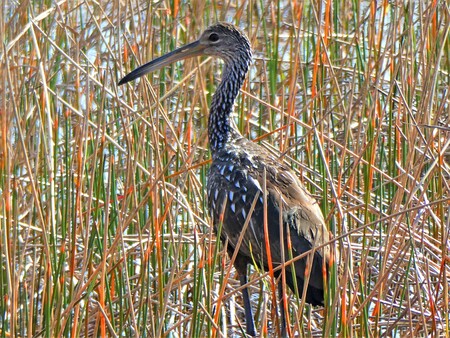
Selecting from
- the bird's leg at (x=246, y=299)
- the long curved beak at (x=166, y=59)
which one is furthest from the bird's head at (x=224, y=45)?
the bird's leg at (x=246, y=299)

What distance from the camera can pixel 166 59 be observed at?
4.54 metres

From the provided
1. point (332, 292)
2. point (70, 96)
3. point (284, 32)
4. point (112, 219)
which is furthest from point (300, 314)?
point (284, 32)

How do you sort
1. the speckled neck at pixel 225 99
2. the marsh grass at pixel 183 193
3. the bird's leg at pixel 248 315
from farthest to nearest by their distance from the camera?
the speckled neck at pixel 225 99, the bird's leg at pixel 248 315, the marsh grass at pixel 183 193

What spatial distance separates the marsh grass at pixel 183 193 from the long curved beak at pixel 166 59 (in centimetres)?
7

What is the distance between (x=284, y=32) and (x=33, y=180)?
468 cm

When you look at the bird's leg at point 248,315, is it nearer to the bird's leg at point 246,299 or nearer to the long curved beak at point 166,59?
the bird's leg at point 246,299

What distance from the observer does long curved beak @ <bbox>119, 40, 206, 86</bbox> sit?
4215 millimetres

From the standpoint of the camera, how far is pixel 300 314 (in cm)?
295

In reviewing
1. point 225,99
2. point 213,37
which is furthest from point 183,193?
point 213,37

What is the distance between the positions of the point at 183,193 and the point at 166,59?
0.72 meters

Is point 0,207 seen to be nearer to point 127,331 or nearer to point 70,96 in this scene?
point 127,331

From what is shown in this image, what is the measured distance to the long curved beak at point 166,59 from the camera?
4215mm

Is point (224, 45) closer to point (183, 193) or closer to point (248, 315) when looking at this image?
point (183, 193)

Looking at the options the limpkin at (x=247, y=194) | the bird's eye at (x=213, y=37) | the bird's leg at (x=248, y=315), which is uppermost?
the bird's eye at (x=213, y=37)
